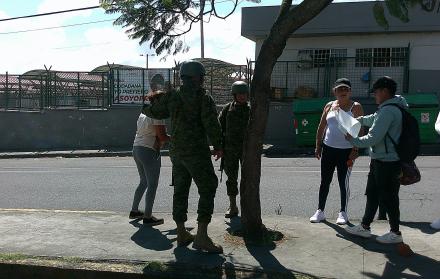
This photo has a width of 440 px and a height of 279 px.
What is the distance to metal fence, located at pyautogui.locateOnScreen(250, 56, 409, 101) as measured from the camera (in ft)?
63.9

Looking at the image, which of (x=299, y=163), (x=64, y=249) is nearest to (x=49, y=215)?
(x=64, y=249)

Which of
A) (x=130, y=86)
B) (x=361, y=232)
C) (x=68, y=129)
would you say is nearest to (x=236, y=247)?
(x=361, y=232)

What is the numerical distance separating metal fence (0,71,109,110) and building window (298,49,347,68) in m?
7.69

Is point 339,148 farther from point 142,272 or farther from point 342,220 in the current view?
point 142,272

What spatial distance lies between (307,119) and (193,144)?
11655mm

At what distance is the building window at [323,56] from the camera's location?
19.9 meters

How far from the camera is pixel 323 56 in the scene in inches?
809

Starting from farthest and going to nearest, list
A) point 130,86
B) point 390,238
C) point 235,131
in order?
point 130,86 → point 235,131 → point 390,238

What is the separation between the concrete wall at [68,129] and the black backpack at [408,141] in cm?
1504

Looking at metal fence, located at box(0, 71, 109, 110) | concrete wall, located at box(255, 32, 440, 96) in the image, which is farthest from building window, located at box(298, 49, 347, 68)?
metal fence, located at box(0, 71, 109, 110)

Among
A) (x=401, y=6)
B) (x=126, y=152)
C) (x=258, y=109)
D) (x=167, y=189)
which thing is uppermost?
(x=401, y=6)

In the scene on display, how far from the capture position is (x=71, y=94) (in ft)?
65.5

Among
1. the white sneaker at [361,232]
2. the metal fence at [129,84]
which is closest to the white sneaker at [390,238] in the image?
the white sneaker at [361,232]

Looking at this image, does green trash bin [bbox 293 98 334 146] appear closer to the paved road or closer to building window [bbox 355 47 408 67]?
the paved road
